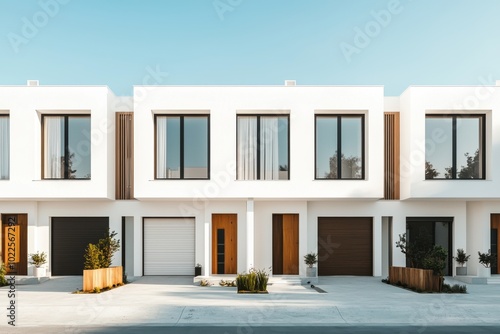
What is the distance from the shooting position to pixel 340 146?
18078 mm

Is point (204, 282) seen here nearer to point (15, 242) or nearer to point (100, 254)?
point (100, 254)

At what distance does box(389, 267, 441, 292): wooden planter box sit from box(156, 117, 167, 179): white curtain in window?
376 inches

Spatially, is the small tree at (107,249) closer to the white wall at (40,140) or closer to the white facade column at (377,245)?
the white wall at (40,140)

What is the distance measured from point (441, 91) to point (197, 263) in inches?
463

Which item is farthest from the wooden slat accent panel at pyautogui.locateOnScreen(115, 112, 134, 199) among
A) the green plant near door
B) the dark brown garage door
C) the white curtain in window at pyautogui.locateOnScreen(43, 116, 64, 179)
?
the dark brown garage door

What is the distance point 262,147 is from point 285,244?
13.7 ft

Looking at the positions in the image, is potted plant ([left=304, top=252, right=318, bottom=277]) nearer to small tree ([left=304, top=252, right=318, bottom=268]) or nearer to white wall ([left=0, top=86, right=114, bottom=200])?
small tree ([left=304, top=252, right=318, bottom=268])

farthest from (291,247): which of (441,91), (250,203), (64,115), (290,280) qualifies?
(64,115)

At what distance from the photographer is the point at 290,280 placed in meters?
17.5

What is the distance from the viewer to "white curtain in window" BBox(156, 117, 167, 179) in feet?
58.2

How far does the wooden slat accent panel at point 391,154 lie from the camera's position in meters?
19.0

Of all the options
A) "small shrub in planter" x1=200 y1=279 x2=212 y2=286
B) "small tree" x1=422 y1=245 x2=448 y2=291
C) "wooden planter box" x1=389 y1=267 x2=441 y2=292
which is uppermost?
"small tree" x1=422 y1=245 x2=448 y2=291

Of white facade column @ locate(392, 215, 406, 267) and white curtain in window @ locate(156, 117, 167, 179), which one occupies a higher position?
white curtain in window @ locate(156, 117, 167, 179)

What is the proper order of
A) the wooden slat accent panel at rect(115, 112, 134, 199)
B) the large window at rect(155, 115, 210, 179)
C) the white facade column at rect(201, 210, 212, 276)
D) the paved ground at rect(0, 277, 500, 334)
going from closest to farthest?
the paved ground at rect(0, 277, 500, 334) < the white facade column at rect(201, 210, 212, 276) < the large window at rect(155, 115, 210, 179) < the wooden slat accent panel at rect(115, 112, 134, 199)
